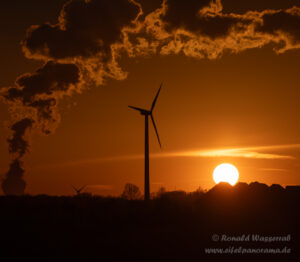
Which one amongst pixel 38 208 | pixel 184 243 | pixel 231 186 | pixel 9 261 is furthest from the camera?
pixel 38 208

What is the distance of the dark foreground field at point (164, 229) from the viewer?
29984 mm

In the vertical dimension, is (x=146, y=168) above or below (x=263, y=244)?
above

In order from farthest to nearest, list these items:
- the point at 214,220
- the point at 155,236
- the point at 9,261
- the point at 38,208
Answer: the point at 38,208 → the point at 214,220 → the point at 155,236 → the point at 9,261

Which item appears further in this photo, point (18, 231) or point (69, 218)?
point (69, 218)

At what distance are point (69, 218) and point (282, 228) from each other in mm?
20821

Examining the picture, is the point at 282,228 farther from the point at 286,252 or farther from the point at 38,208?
the point at 38,208

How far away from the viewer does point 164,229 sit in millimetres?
38625

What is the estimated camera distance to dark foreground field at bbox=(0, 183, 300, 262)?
2998 cm

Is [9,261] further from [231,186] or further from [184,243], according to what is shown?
[231,186]

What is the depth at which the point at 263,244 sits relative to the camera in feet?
106

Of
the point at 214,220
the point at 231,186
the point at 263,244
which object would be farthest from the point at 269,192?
the point at 263,244

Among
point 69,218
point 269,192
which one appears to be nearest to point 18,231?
point 69,218

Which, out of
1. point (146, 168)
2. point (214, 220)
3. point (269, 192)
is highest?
point (146, 168)

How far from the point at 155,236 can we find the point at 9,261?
41.6 ft
